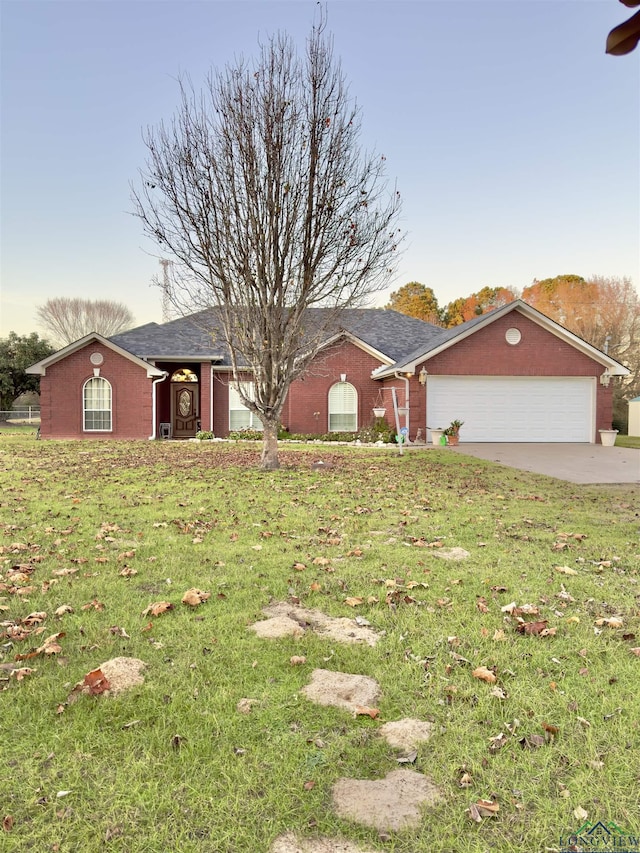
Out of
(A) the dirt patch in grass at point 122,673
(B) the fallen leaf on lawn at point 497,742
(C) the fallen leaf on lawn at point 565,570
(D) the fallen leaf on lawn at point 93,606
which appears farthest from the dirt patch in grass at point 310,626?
(C) the fallen leaf on lawn at point 565,570

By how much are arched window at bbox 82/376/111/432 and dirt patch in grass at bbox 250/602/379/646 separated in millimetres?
19949

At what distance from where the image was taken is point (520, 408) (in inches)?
778

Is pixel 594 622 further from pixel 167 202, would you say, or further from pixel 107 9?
pixel 107 9

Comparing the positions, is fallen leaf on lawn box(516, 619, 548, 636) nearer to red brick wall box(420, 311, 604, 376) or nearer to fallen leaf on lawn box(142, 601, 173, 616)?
fallen leaf on lawn box(142, 601, 173, 616)

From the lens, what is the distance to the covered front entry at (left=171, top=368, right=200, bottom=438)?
914 inches

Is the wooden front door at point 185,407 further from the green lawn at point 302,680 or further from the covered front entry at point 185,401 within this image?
the green lawn at point 302,680

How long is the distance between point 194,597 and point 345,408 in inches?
725

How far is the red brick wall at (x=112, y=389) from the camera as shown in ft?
71.4

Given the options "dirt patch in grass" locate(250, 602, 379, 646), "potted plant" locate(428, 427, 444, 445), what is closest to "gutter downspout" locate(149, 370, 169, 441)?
"potted plant" locate(428, 427, 444, 445)

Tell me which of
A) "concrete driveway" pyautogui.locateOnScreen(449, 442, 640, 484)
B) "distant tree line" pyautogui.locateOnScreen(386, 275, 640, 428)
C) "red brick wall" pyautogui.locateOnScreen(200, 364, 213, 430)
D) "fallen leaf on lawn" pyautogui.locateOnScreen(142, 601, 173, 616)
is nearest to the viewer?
"fallen leaf on lawn" pyautogui.locateOnScreen(142, 601, 173, 616)

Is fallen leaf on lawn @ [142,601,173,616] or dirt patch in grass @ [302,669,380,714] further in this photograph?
fallen leaf on lawn @ [142,601,173,616]

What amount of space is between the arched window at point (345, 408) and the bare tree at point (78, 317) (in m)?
32.3

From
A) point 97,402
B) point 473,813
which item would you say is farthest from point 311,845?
point 97,402

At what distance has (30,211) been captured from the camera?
22203mm
